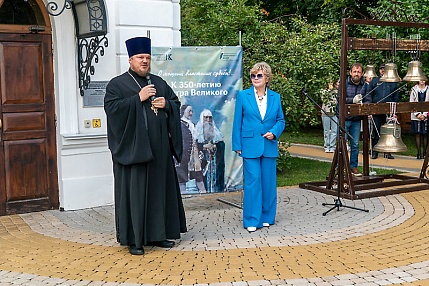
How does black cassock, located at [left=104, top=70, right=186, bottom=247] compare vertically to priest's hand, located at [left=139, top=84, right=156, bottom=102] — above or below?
below

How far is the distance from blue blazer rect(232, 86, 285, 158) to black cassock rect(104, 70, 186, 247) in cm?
106

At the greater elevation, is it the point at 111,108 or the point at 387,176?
the point at 111,108

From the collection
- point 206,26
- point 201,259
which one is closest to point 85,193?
point 201,259

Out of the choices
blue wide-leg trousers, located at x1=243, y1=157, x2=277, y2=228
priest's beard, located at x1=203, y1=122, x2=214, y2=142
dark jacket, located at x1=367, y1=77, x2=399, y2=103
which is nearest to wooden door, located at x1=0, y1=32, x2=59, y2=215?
priest's beard, located at x1=203, y1=122, x2=214, y2=142

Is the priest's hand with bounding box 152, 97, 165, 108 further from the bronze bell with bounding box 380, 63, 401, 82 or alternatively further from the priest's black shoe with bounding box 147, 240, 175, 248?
the bronze bell with bounding box 380, 63, 401, 82

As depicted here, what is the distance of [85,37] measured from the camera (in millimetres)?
8258

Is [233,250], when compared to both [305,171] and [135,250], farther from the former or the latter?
[305,171]

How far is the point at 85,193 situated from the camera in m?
8.61

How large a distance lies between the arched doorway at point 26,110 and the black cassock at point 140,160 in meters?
2.28

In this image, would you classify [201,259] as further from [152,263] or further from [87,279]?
[87,279]

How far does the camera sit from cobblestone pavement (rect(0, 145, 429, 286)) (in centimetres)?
567

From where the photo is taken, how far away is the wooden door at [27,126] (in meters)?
8.09

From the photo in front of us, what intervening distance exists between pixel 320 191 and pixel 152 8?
383 centimetres

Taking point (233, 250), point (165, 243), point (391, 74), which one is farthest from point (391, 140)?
point (165, 243)
